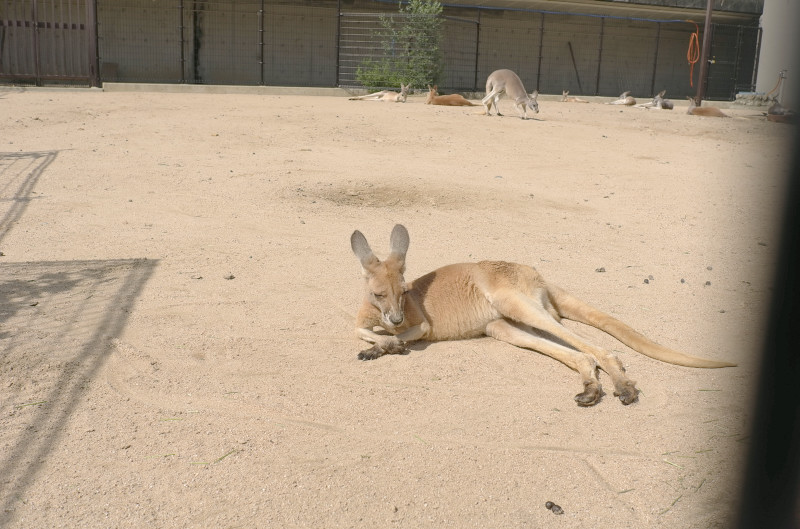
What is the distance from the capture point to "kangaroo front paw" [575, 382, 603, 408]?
3805mm

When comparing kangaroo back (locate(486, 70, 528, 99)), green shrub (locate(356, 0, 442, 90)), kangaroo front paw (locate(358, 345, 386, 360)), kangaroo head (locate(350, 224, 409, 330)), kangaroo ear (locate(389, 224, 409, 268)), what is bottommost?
kangaroo front paw (locate(358, 345, 386, 360))

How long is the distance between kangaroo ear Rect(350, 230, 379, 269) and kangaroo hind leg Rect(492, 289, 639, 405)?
2.56 feet

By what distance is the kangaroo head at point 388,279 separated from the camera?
4402 millimetres

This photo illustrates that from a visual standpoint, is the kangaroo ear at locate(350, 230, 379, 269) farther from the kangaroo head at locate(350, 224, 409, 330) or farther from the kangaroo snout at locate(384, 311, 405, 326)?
the kangaroo snout at locate(384, 311, 405, 326)

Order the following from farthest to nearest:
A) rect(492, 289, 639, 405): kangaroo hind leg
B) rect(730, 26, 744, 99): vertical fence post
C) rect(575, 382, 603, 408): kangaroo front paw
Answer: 1. rect(730, 26, 744, 99): vertical fence post
2. rect(492, 289, 639, 405): kangaroo hind leg
3. rect(575, 382, 603, 408): kangaroo front paw

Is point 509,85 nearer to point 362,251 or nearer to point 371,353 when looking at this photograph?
point 362,251

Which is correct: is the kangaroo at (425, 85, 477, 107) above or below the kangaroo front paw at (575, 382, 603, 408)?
above

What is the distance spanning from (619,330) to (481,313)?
81 centimetres

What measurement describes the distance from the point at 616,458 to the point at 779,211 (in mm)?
2200

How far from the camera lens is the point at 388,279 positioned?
14.8 feet

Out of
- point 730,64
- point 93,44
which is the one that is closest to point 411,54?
point 93,44

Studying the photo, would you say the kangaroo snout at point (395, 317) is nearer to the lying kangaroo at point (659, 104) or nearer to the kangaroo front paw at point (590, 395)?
the kangaroo front paw at point (590, 395)

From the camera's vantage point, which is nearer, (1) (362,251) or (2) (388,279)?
(2) (388,279)

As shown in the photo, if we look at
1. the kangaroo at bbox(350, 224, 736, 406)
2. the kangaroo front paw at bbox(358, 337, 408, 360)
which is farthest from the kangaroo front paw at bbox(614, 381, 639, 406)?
the kangaroo front paw at bbox(358, 337, 408, 360)
